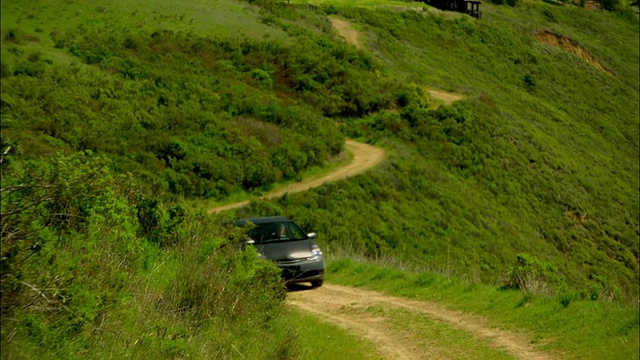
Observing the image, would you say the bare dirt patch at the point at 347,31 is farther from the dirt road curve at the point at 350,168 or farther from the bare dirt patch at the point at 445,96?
the dirt road curve at the point at 350,168

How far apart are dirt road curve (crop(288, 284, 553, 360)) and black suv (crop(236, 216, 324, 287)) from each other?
0.38m

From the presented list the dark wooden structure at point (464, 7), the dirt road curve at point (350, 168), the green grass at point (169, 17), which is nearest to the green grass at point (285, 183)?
the dirt road curve at point (350, 168)

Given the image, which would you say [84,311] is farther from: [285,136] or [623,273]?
[623,273]

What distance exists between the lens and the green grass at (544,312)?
9.61 meters

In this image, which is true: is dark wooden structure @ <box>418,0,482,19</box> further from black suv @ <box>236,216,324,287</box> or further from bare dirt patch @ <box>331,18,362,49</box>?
black suv @ <box>236,216,324,287</box>

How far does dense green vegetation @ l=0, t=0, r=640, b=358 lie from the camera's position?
5930 mm

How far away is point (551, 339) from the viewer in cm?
1027

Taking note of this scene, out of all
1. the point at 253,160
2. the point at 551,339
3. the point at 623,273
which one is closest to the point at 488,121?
the point at 623,273

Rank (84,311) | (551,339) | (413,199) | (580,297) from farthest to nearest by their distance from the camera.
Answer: (413,199), (580,297), (551,339), (84,311)

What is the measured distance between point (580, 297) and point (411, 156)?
29.7 meters

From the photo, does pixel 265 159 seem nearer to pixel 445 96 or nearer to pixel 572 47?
pixel 445 96

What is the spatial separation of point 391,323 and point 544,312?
225cm

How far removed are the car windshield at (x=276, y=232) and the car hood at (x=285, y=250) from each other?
21cm

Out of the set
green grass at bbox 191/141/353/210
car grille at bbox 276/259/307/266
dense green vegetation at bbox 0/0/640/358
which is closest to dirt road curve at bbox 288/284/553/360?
car grille at bbox 276/259/307/266
